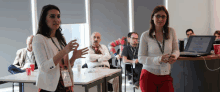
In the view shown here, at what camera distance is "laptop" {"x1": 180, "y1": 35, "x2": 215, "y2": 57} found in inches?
135

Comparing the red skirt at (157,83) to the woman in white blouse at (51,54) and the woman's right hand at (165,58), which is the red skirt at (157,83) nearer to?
the woman's right hand at (165,58)

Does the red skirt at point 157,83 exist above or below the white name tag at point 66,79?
below

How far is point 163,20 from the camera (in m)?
2.33

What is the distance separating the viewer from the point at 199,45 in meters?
3.57

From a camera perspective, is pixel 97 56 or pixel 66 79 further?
pixel 97 56

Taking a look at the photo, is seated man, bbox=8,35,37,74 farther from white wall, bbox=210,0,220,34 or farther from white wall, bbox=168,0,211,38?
white wall, bbox=210,0,220,34

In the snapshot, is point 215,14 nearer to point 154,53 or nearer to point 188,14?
point 188,14

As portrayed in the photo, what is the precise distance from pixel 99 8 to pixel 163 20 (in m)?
A: 5.61

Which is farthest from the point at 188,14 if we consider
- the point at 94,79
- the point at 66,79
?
the point at 66,79

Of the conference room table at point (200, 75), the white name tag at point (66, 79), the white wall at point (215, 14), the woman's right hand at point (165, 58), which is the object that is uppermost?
the white wall at point (215, 14)

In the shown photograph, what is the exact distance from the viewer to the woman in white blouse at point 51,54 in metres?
1.77

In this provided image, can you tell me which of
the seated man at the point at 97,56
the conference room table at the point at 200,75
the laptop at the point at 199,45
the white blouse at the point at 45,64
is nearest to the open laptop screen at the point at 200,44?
the laptop at the point at 199,45

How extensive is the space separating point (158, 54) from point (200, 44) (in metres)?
1.58

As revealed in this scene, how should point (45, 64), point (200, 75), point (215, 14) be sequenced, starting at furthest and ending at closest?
1. point (215, 14)
2. point (200, 75)
3. point (45, 64)
